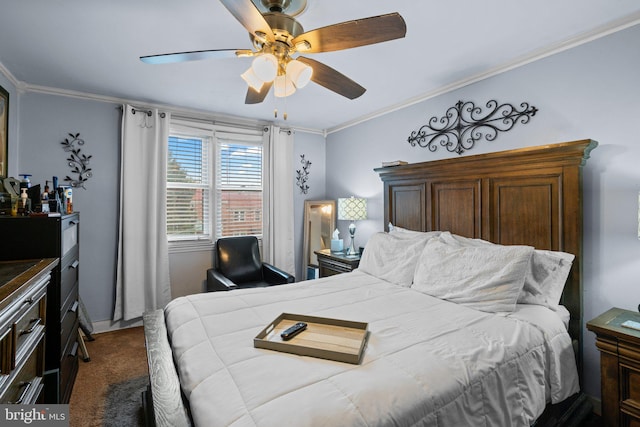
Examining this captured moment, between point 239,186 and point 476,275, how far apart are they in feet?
9.96

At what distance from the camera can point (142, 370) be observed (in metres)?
2.54

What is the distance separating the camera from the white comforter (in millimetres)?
991

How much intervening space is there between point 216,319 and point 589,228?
2425mm

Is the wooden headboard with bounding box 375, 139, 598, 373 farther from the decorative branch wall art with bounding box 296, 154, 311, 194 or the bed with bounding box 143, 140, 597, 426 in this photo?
the decorative branch wall art with bounding box 296, 154, 311, 194

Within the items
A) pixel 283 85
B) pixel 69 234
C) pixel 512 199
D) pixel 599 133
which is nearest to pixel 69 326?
pixel 69 234

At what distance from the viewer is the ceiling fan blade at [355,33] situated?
1312 millimetres

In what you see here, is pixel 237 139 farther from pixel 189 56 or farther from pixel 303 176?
pixel 189 56

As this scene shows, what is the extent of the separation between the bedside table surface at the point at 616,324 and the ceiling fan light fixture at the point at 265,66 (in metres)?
2.13

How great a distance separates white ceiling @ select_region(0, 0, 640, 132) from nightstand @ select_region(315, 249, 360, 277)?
69.3 inches

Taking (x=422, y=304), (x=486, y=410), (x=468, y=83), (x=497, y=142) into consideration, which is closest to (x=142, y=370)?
(x=422, y=304)

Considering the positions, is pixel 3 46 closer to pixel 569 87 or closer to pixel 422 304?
pixel 422 304

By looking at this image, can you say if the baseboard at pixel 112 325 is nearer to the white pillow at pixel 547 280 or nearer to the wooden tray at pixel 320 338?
the wooden tray at pixel 320 338

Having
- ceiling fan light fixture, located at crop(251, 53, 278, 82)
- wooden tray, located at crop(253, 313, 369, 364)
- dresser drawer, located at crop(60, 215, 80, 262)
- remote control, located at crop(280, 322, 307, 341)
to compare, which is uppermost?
ceiling fan light fixture, located at crop(251, 53, 278, 82)

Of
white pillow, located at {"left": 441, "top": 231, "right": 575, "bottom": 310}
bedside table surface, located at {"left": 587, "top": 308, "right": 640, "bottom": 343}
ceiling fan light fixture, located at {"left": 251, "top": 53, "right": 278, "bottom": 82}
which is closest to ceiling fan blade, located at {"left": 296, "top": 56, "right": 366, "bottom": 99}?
ceiling fan light fixture, located at {"left": 251, "top": 53, "right": 278, "bottom": 82}
